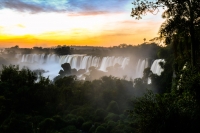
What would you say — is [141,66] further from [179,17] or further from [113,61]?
[179,17]

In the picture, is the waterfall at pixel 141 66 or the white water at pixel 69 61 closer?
the waterfall at pixel 141 66

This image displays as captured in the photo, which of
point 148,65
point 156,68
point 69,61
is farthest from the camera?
point 69,61

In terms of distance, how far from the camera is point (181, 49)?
2305 centimetres

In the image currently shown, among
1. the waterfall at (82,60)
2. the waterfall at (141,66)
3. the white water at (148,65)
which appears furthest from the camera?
the waterfall at (82,60)

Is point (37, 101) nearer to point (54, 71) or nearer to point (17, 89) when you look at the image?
point (17, 89)

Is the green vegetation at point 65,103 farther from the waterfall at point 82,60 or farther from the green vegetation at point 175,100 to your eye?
the waterfall at point 82,60

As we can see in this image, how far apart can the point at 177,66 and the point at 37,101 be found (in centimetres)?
2104

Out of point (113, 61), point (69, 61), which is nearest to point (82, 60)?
point (69, 61)

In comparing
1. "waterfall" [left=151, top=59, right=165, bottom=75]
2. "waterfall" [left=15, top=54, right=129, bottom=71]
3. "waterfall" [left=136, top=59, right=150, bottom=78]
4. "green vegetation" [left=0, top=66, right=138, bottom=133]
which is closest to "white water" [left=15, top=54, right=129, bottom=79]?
"waterfall" [left=15, top=54, right=129, bottom=71]

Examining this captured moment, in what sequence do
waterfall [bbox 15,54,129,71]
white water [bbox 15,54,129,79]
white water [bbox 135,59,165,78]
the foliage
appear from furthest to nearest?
white water [bbox 15,54,129,79], waterfall [bbox 15,54,129,71], white water [bbox 135,59,165,78], the foliage

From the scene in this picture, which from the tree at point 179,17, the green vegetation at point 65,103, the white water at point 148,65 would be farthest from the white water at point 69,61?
the tree at point 179,17

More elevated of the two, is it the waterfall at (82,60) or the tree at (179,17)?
the tree at (179,17)

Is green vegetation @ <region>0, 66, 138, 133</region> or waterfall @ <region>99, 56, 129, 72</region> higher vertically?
waterfall @ <region>99, 56, 129, 72</region>

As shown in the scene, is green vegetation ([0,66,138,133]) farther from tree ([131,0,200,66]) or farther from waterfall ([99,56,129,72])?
waterfall ([99,56,129,72])
